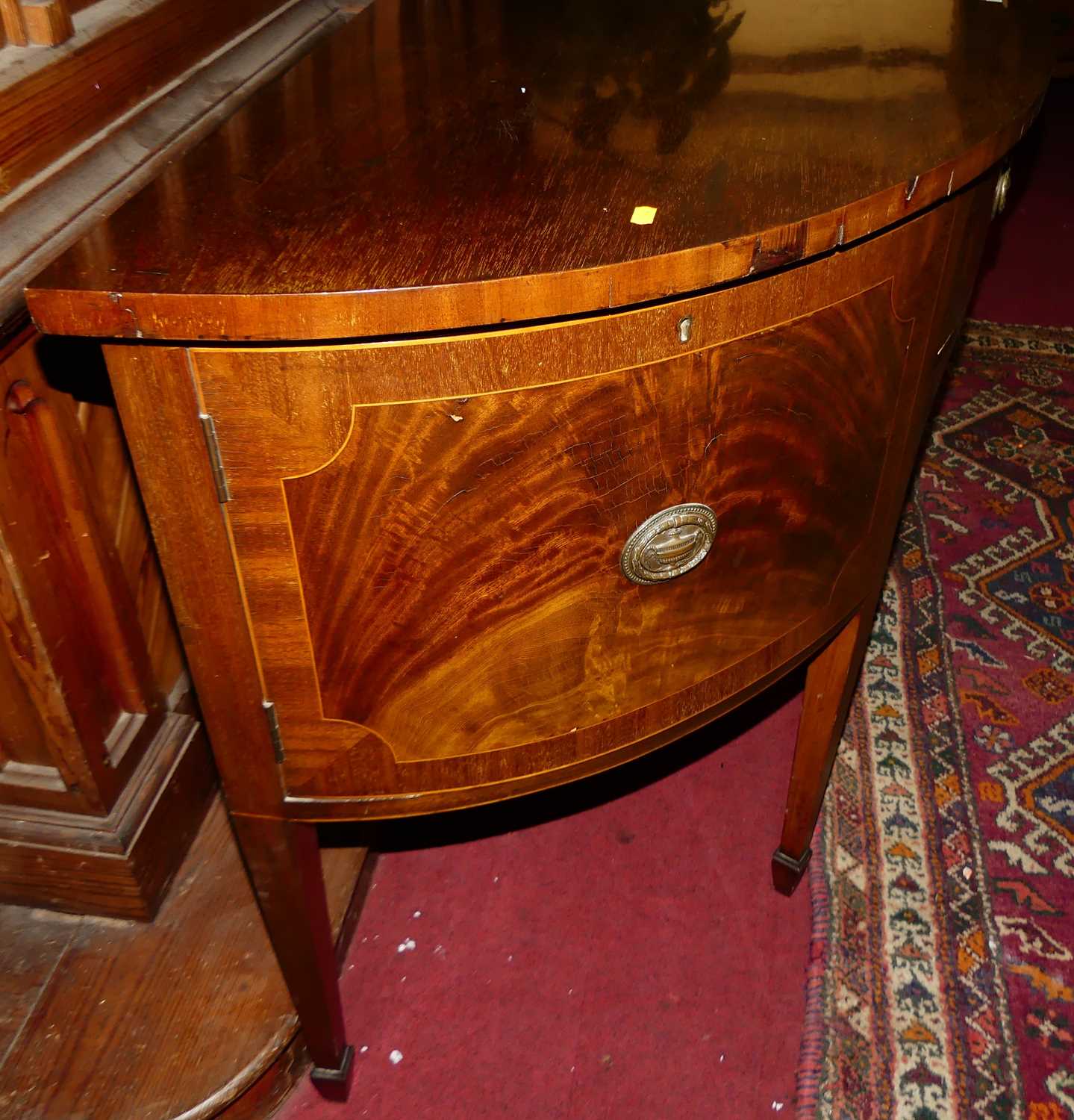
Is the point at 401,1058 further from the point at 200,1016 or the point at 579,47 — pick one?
the point at 579,47

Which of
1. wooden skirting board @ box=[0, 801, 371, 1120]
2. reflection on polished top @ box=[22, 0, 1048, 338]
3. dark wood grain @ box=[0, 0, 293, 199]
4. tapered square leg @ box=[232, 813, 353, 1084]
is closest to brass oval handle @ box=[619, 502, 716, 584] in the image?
reflection on polished top @ box=[22, 0, 1048, 338]

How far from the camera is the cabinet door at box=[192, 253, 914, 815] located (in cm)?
61

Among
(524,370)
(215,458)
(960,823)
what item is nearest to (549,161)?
(524,370)

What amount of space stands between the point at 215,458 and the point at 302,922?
472 mm

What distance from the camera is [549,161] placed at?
71cm

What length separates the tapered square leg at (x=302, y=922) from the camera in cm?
84

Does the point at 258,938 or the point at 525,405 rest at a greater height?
the point at 525,405

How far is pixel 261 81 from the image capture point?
2.95 ft

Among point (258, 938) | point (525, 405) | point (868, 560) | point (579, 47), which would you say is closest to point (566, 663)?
point (525, 405)

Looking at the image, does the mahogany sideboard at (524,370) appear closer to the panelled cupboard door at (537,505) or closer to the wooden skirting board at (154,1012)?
the panelled cupboard door at (537,505)

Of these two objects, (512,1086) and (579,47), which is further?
(512,1086)

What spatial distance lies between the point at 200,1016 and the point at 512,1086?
0.33 m

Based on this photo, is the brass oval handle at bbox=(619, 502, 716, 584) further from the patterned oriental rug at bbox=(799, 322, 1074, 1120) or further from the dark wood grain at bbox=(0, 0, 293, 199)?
the patterned oriental rug at bbox=(799, 322, 1074, 1120)

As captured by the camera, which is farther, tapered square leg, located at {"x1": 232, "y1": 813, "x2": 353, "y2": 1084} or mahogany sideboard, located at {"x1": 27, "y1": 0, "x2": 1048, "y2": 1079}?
tapered square leg, located at {"x1": 232, "y1": 813, "x2": 353, "y2": 1084}
